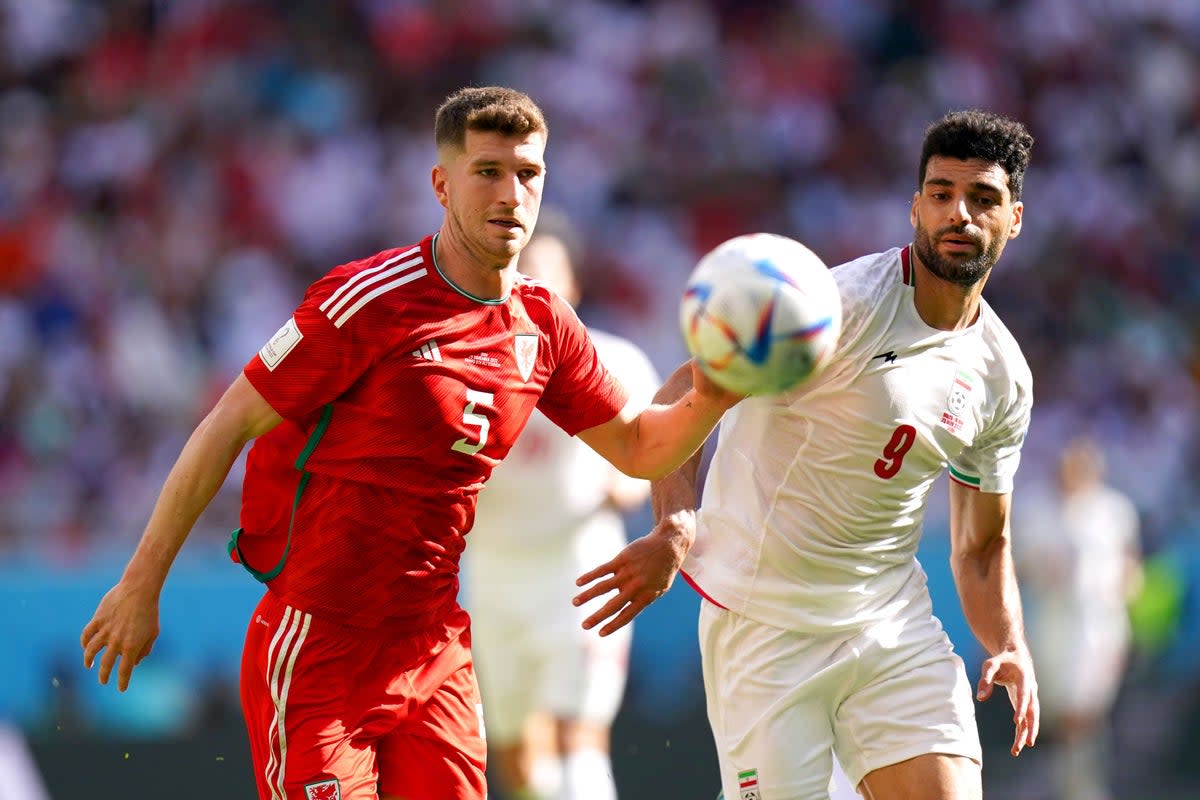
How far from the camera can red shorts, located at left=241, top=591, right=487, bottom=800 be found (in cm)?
418

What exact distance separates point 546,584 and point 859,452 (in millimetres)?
2499

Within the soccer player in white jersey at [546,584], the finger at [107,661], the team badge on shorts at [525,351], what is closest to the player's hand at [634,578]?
the team badge on shorts at [525,351]

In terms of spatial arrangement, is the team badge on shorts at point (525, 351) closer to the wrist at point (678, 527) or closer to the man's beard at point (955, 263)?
the wrist at point (678, 527)

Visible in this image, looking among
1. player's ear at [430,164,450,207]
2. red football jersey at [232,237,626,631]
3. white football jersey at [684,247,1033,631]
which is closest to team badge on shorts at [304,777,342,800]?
red football jersey at [232,237,626,631]

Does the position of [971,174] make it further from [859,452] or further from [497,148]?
[497,148]

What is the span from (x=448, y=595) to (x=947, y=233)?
5.98 ft

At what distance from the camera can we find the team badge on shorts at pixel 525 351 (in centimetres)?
439

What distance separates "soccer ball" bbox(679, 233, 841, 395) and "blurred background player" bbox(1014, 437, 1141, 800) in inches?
297

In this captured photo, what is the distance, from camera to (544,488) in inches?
269

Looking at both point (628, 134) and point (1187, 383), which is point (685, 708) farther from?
point (1187, 383)

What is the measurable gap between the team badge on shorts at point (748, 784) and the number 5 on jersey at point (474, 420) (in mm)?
1330

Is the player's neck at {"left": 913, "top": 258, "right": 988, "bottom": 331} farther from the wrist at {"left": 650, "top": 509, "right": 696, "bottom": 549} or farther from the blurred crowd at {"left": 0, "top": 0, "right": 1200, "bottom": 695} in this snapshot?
the blurred crowd at {"left": 0, "top": 0, "right": 1200, "bottom": 695}

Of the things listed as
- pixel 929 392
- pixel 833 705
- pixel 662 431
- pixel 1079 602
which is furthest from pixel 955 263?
pixel 1079 602

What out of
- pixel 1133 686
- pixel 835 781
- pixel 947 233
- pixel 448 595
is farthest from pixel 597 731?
pixel 1133 686
